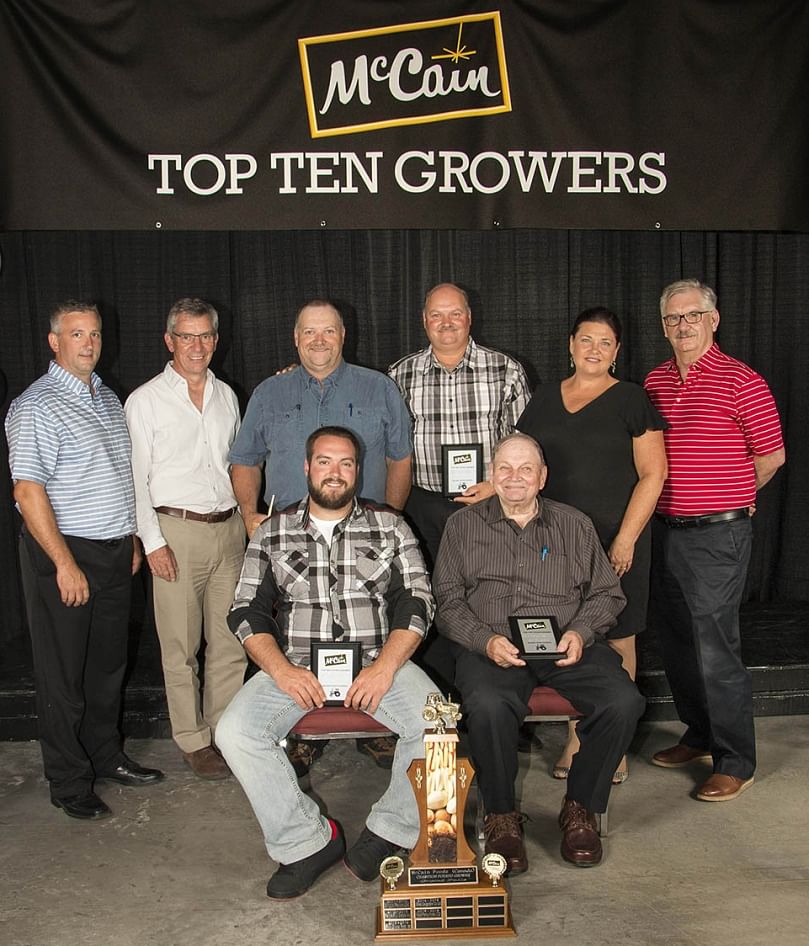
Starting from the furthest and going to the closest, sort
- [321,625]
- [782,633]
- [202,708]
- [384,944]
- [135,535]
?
[782,633] → [202,708] → [135,535] → [321,625] → [384,944]

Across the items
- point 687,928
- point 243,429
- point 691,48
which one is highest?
point 691,48

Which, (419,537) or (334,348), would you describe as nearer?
(334,348)

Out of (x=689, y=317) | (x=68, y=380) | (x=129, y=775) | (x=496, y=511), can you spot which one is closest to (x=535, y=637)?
(x=496, y=511)

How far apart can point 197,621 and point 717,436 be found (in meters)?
1.94

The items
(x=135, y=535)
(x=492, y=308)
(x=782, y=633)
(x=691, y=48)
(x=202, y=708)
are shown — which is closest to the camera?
(x=135, y=535)

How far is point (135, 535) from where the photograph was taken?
372 cm

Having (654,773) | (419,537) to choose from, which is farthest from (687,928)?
(419,537)

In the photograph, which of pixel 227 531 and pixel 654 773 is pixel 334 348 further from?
pixel 654 773

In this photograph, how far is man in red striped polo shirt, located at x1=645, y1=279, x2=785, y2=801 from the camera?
3.53 metres

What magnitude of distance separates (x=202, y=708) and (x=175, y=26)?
2673 millimetres

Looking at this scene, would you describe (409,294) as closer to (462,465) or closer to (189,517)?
(462,465)

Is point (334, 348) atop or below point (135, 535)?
atop

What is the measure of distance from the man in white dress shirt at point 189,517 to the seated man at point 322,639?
58 cm

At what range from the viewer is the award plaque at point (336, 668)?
306cm
